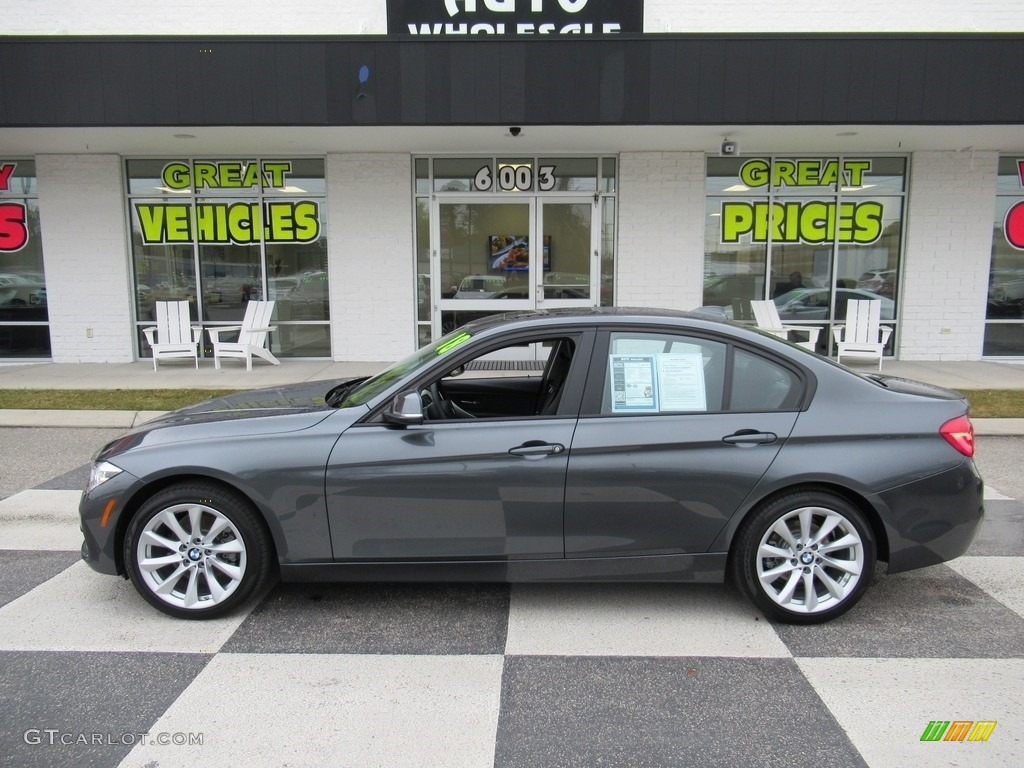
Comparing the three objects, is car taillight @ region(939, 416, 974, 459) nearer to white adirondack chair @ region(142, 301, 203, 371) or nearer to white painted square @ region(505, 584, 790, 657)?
white painted square @ region(505, 584, 790, 657)

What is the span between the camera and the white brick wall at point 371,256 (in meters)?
→ 12.1

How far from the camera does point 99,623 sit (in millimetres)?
3744

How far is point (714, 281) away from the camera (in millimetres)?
12469

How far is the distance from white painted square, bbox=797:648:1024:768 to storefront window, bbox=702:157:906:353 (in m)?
9.56

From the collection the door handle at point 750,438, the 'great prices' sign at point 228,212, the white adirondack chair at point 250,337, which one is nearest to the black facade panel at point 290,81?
the 'great prices' sign at point 228,212

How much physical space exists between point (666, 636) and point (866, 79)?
857cm

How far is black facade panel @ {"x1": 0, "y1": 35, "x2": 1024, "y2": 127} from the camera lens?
9336 millimetres

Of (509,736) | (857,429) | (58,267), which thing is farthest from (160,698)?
(58,267)

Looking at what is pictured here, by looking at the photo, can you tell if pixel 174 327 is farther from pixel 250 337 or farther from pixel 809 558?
pixel 809 558

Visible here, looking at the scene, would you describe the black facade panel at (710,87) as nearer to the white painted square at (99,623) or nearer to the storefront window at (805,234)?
the storefront window at (805,234)

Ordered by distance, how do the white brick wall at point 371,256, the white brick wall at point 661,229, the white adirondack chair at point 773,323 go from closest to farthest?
the white adirondack chair at point 773,323, the white brick wall at point 661,229, the white brick wall at point 371,256

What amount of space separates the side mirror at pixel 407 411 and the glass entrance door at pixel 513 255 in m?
8.63

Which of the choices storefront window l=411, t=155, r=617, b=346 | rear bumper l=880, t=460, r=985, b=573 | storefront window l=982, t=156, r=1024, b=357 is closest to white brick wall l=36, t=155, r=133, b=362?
storefront window l=411, t=155, r=617, b=346

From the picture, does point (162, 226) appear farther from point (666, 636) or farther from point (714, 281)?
point (666, 636)
